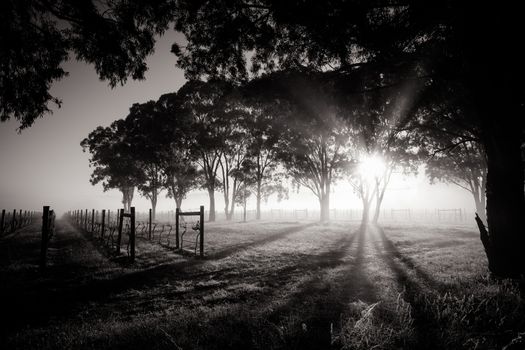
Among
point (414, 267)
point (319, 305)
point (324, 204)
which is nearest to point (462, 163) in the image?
point (324, 204)

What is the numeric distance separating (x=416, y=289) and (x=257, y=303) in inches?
129

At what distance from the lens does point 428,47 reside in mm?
6395

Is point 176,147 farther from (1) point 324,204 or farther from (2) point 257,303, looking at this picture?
(2) point 257,303

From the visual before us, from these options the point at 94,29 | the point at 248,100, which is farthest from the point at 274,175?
the point at 94,29

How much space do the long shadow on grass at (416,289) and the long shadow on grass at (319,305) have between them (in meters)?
0.69

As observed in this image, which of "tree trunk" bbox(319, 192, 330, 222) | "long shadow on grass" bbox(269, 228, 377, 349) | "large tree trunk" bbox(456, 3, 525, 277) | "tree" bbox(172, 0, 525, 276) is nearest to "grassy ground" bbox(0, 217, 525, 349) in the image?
"long shadow on grass" bbox(269, 228, 377, 349)

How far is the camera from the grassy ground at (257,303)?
3.08 meters

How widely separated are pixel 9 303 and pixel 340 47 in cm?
828

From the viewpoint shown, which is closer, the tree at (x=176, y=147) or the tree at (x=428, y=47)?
the tree at (x=428, y=47)

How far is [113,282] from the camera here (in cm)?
602

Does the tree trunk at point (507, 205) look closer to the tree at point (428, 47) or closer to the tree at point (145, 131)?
the tree at point (428, 47)

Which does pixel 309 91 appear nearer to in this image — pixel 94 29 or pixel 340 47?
pixel 340 47

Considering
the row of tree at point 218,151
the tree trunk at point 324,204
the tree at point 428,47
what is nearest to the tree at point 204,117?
the row of tree at point 218,151

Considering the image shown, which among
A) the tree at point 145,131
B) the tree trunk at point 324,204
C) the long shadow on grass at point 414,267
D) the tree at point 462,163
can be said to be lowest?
the long shadow on grass at point 414,267
